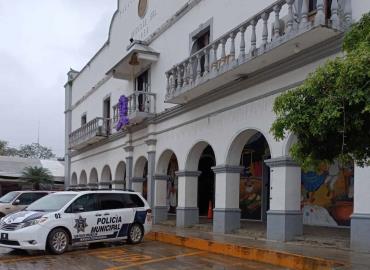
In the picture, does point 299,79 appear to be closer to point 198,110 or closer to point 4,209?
point 198,110

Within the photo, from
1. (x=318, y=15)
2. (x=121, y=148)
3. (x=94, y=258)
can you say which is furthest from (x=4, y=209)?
(x=318, y=15)

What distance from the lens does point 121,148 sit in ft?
91.9

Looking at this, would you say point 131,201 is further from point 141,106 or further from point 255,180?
point 141,106

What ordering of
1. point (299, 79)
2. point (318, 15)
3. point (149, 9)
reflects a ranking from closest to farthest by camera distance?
point (318, 15) < point (299, 79) < point (149, 9)

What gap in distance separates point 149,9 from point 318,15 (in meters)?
13.9

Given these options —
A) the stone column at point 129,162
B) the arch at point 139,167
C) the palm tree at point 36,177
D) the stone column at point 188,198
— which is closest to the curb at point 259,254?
the stone column at point 188,198

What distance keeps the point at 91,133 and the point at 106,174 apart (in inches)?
101

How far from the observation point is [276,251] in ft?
40.6

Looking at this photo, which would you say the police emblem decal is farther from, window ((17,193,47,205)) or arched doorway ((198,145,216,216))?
arched doorway ((198,145,216,216))

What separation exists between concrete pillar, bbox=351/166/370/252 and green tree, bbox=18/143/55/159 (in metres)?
80.9

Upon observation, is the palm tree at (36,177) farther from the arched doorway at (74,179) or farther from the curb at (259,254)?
the curb at (259,254)

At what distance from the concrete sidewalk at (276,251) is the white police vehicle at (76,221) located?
5.60 ft

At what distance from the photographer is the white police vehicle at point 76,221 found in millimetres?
13148

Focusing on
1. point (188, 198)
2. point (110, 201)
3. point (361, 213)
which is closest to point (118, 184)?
point (188, 198)
